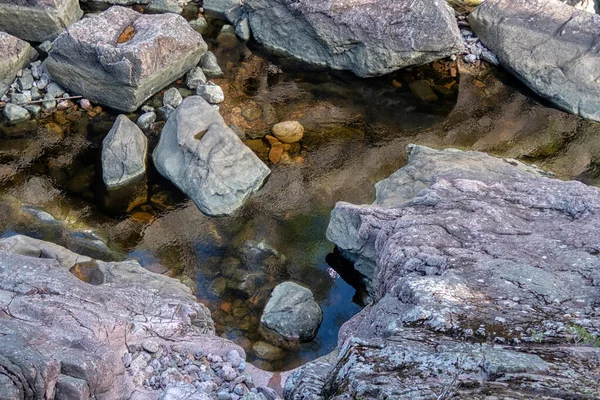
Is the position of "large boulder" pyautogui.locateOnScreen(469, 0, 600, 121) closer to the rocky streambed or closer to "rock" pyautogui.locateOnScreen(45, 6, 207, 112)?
the rocky streambed

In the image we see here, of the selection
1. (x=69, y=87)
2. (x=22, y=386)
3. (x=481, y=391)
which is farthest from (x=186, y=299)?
(x=69, y=87)

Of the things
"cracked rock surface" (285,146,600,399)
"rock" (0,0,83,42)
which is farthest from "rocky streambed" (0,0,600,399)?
"rock" (0,0,83,42)

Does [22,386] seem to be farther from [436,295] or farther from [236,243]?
[236,243]

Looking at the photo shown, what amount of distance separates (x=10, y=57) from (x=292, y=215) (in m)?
6.59

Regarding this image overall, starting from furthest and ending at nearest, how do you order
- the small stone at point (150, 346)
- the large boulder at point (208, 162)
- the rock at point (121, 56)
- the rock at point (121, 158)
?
the rock at point (121, 56)
the rock at point (121, 158)
the large boulder at point (208, 162)
the small stone at point (150, 346)

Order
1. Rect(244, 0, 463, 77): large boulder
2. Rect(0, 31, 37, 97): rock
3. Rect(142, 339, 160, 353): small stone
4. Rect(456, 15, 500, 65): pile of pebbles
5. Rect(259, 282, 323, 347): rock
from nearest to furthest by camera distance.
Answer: Rect(142, 339, 160, 353): small stone, Rect(259, 282, 323, 347): rock, Rect(0, 31, 37, 97): rock, Rect(244, 0, 463, 77): large boulder, Rect(456, 15, 500, 65): pile of pebbles

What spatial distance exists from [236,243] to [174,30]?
16.1 ft

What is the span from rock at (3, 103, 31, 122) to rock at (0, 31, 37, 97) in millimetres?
489

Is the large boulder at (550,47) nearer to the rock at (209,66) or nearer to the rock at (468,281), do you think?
the rock at (468,281)

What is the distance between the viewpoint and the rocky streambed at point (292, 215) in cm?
579

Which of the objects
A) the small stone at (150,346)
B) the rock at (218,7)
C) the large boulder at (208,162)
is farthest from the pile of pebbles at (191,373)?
the rock at (218,7)

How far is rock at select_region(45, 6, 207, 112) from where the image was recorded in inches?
468

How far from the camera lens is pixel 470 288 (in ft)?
21.0

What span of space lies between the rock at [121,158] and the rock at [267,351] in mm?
4079
